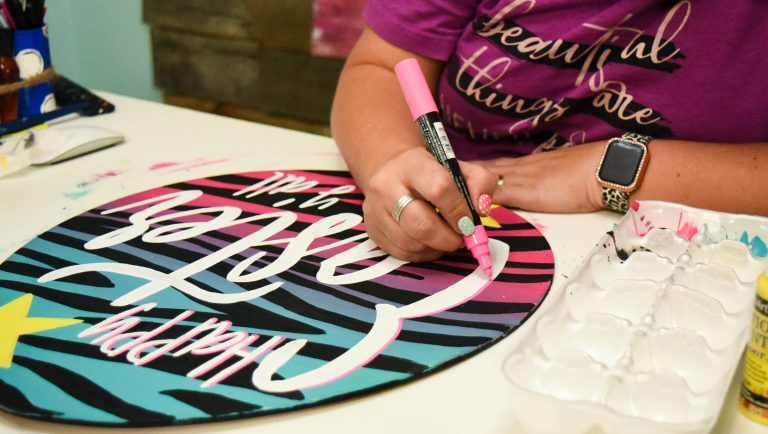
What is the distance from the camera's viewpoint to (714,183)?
0.67 m

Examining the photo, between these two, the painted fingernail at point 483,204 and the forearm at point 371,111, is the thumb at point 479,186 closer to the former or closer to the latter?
the painted fingernail at point 483,204

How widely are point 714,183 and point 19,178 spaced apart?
0.75 metres

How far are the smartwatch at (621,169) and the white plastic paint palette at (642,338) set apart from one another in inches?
5.2

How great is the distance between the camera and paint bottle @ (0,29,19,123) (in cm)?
87

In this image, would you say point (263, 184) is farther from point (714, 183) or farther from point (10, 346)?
point (714, 183)

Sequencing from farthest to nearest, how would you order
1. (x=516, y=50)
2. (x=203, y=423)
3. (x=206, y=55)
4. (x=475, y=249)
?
(x=206, y=55) < (x=516, y=50) < (x=475, y=249) < (x=203, y=423)

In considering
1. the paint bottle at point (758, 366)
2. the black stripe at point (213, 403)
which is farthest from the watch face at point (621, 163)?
the black stripe at point (213, 403)

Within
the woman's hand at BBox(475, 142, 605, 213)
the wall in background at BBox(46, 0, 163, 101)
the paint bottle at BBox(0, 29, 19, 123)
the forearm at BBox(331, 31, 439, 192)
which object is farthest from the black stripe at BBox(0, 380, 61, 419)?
the wall in background at BBox(46, 0, 163, 101)

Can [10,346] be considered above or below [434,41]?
below

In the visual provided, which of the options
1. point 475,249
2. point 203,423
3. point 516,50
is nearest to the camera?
Result: point 203,423

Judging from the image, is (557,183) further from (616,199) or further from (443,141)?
(443,141)

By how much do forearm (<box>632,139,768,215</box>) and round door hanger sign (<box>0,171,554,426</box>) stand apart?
0.47ft

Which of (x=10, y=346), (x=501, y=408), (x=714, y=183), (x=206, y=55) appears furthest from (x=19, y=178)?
(x=206, y=55)

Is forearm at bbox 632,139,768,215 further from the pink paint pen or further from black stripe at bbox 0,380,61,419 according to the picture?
black stripe at bbox 0,380,61,419
